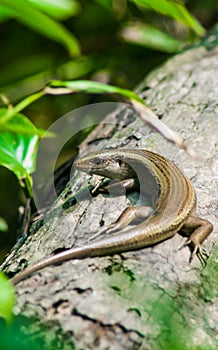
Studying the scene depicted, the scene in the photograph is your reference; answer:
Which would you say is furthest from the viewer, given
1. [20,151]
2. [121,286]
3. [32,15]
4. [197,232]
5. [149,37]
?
[149,37]

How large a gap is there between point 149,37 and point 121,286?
13.9 feet

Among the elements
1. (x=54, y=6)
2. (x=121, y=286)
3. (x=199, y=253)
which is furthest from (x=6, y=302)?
(x=54, y=6)

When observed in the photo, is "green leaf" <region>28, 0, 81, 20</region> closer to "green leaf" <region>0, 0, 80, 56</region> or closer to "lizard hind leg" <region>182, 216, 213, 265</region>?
"green leaf" <region>0, 0, 80, 56</region>

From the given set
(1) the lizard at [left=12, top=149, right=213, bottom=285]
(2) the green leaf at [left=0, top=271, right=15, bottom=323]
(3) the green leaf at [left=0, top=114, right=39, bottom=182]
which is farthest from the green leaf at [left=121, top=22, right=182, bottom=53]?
(2) the green leaf at [left=0, top=271, right=15, bottom=323]

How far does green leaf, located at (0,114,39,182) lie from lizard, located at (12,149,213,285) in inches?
11.7

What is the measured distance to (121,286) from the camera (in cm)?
229

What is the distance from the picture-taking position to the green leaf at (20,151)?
3.33 meters

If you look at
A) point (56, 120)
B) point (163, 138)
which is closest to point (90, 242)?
point (163, 138)

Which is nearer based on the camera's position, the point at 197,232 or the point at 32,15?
the point at 32,15

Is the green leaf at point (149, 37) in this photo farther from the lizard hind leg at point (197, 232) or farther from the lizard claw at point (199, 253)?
the lizard claw at point (199, 253)

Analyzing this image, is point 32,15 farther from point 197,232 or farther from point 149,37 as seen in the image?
point 149,37

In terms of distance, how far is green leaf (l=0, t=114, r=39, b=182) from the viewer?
10.9 feet

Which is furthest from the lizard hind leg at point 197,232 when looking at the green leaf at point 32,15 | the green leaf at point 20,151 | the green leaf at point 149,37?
the green leaf at point 149,37

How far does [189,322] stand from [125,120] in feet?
6.66
